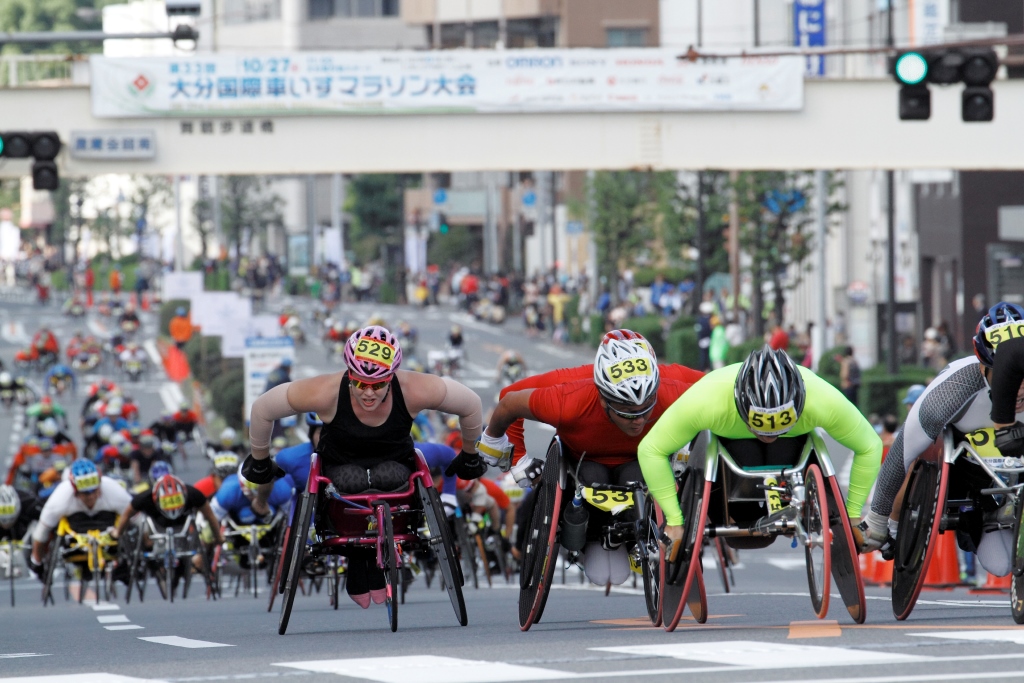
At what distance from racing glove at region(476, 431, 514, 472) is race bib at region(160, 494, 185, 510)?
8.28 meters

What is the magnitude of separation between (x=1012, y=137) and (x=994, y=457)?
81.6 feet

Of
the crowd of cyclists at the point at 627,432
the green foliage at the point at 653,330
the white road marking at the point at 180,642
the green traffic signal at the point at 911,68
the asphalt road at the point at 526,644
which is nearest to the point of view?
the asphalt road at the point at 526,644

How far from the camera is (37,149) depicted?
23.5 meters

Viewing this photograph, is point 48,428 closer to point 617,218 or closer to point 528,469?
point 528,469

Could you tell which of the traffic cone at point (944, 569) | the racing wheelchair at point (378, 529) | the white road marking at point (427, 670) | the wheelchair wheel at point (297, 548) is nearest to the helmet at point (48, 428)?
the traffic cone at point (944, 569)

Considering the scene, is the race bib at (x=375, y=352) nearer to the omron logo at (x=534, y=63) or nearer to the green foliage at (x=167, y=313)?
the omron logo at (x=534, y=63)

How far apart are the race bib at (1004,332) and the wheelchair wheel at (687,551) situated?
1.40m

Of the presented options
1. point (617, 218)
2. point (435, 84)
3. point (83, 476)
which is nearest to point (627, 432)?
point (83, 476)

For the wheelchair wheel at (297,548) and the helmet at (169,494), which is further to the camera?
the helmet at (169,494)

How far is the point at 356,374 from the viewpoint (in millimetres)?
10453

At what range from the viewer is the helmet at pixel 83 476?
19.0 meters

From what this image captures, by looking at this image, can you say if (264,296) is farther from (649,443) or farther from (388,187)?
(649,443)

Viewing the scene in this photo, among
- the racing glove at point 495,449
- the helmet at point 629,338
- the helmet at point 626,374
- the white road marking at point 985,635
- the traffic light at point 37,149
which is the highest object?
the traffic light at point 37,149

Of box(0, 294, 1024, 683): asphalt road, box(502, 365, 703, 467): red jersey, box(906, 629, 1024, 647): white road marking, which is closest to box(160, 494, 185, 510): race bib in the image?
box(0, 294, 1024, 683): asphalt road
